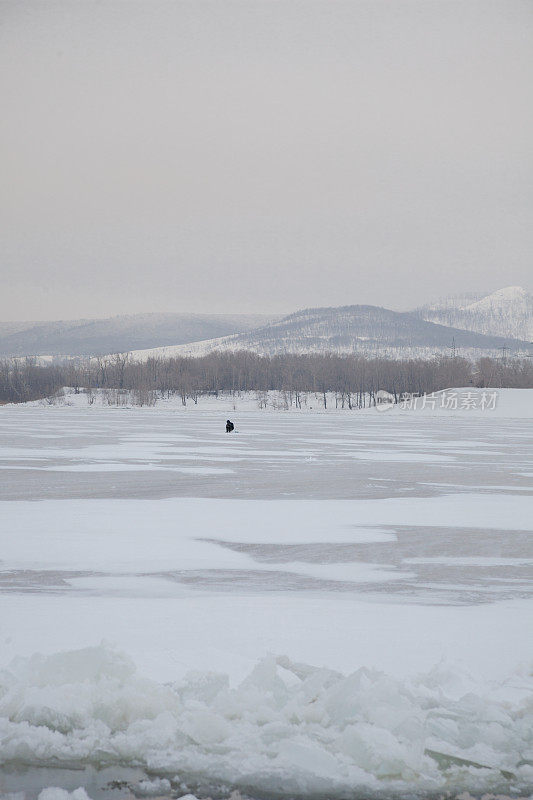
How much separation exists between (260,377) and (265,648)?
109m

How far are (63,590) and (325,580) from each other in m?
2.15

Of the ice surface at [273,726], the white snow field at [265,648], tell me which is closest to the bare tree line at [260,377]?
the white snow field at [265,648]

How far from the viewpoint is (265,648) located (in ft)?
15.4

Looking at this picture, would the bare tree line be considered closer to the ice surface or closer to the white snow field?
the white snow field

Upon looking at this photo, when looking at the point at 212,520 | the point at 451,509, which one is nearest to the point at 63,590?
the point at 212,520

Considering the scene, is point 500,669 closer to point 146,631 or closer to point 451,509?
point 146,631

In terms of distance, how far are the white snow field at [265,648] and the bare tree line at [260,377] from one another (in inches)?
3085

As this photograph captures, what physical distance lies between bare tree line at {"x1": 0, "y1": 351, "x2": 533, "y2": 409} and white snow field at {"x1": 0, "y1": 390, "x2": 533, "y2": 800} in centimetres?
7835

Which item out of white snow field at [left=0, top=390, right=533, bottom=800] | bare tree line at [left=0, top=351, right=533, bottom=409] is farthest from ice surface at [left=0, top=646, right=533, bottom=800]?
bare tree line at [left=0, top=351, right=533, bottom=409]

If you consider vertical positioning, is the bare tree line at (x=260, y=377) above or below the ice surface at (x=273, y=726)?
above

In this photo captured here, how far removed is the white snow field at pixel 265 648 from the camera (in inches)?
133

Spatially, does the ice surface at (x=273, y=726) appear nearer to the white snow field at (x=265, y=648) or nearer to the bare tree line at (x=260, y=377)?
the white snow field at (x=265, y=648)

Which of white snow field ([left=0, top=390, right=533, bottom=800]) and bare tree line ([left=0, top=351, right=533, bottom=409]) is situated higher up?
bare tree line ([left=0, top=351, right=533, bottom=409])

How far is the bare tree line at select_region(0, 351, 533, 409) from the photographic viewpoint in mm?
97875
